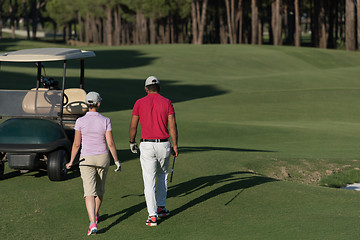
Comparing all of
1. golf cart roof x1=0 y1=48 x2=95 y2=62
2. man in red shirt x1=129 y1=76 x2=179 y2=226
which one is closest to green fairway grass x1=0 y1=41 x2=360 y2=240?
man in red shirt x1=129 y1=76 x2=179 y2=226

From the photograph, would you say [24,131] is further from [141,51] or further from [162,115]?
[141,51]

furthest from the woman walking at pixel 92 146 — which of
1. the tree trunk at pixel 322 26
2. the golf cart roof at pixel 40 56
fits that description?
the tree trunk at pixel 322 26

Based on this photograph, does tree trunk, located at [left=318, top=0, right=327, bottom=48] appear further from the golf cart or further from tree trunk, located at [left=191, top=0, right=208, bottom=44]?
the golf cart

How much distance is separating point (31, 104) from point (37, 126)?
2.46 ft

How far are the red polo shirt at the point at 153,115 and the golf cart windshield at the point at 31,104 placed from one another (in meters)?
3.35

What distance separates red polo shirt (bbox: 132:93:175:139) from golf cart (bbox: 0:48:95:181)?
288 centimetres

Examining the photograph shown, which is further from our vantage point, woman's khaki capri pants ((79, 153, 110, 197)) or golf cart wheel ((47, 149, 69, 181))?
golf cart wheel ((47, 149, 69, 181))

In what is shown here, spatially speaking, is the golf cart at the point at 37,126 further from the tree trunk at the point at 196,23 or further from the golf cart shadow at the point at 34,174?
the tree trunk at the point at 196,23

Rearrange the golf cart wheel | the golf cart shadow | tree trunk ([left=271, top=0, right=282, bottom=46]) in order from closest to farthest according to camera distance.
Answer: the golf cart wheel → the golf cart shadow → tree trunk ([left=271, top=0, right=282, bottom=46])

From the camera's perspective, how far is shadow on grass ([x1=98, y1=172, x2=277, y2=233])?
8.69 metres

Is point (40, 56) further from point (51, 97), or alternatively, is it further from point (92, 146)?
point (92, 146)

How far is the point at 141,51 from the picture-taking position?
57562 millimetres

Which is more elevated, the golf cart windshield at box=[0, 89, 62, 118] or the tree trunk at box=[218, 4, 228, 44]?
the tree trunk at box=[218, 4, 228, 44]

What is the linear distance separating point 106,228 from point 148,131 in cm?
145
